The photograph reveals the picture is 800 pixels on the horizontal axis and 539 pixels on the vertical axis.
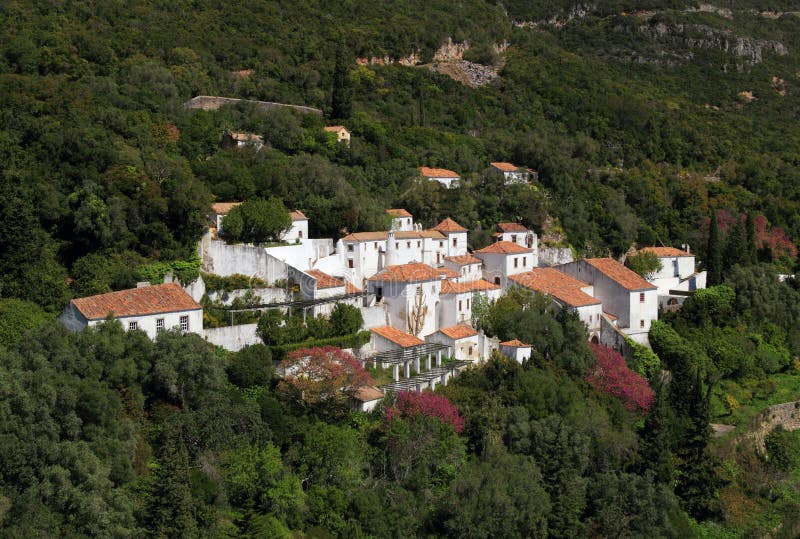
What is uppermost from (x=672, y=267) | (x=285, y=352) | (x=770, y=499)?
(x=285, y=352)

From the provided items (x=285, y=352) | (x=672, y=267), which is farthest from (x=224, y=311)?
(x=672, y=267)

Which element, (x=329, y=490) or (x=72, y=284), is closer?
(x=329, y=490)

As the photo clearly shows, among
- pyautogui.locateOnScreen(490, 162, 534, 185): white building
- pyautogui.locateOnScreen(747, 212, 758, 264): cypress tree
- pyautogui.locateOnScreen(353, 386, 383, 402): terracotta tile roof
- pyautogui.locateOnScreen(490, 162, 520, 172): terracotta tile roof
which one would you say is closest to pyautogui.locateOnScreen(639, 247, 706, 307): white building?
pyautogui.locateOnScreen(747, 212, 758, 264): cypress tree

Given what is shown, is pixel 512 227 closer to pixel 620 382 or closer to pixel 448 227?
pixel 448 227

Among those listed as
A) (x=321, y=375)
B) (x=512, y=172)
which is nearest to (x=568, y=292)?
(x=321, y=375)

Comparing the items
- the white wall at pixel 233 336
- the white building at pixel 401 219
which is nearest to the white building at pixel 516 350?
the white wall at pixel 233 336

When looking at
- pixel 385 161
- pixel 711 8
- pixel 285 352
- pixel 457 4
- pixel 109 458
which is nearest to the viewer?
pixel 109 458

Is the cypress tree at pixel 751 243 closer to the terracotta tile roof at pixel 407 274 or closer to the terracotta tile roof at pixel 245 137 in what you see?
the terracotta tile roof at pixel 407 274

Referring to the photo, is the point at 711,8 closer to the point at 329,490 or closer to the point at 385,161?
the point at 385,161

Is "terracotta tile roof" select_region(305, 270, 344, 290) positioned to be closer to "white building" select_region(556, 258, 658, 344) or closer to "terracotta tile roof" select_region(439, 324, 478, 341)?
"terracotta tile roof" select_region(439, 324, 478, 341)
